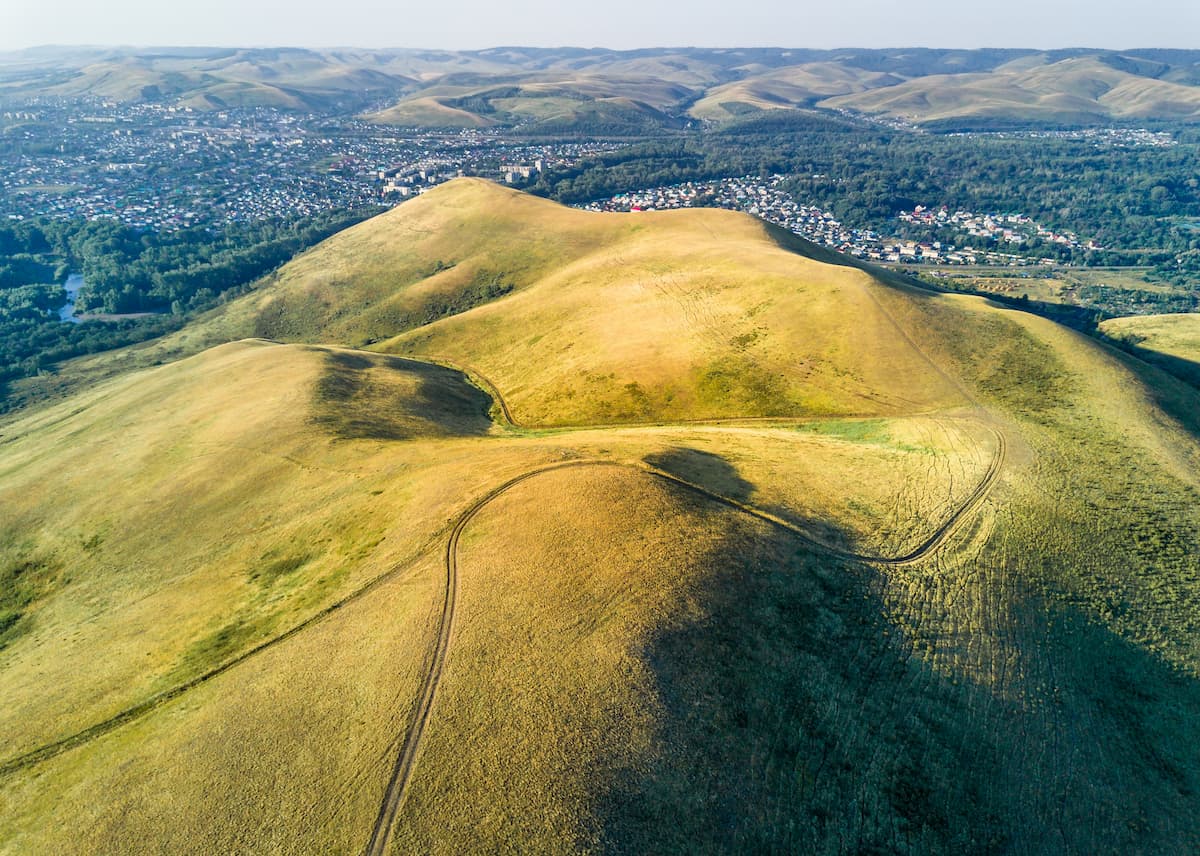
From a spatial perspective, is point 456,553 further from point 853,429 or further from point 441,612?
point 853,429

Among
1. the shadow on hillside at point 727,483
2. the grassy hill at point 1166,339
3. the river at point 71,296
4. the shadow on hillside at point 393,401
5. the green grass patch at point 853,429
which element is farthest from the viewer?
the river at point 71,296

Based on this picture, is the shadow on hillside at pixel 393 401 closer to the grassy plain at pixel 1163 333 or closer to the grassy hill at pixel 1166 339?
the grassy hill at pixel 1166 339

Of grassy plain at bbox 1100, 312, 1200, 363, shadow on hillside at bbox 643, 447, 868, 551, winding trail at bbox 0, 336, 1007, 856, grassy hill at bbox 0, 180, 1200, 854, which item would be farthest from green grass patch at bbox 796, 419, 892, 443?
grassy plain at bbox 1100, 312, 1200, 363

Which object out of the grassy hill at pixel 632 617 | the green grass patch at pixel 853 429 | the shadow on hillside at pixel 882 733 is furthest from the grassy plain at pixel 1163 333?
the shadow on hillside at pixel 882 733

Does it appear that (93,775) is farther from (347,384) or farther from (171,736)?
(347,384)

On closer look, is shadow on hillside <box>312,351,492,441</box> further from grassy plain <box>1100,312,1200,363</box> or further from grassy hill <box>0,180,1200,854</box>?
grassy plain <box>1100,312,1200,363</box>
